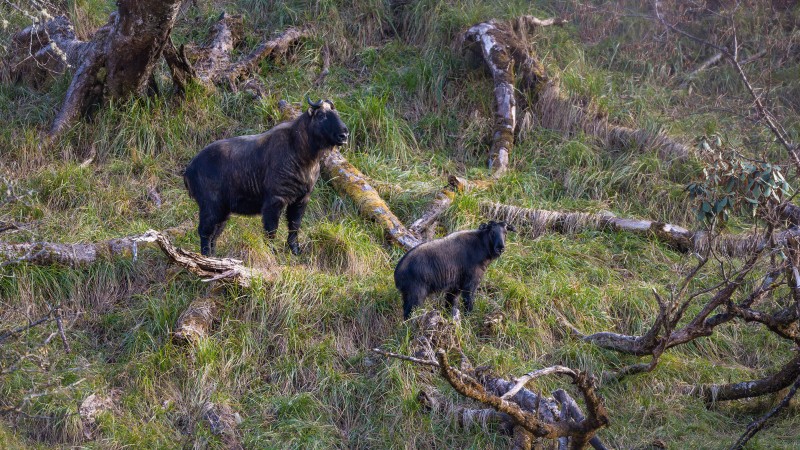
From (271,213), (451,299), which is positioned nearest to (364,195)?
(271,213)

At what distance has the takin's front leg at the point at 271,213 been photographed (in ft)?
25.6

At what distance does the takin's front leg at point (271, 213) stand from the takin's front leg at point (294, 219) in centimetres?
19

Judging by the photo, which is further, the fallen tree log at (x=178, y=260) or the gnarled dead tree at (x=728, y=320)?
the fallen tree log at (x=178, y=260)

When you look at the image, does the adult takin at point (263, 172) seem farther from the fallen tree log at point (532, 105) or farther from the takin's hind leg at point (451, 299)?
the fallen tree log at point (532, 105)

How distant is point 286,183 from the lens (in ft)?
25.7

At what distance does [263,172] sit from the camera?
7.85 metres

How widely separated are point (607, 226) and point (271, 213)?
3331 millimetres

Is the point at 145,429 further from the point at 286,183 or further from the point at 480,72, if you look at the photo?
the point at 480,72

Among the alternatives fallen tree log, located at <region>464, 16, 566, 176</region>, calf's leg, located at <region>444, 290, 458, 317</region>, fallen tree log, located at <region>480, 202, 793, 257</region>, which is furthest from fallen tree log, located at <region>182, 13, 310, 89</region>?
calf's leg, located at <region>444, 290, 458, 317</region>

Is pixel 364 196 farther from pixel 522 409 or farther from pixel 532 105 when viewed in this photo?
pixel 522 409

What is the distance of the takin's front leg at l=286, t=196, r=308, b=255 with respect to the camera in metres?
8.01

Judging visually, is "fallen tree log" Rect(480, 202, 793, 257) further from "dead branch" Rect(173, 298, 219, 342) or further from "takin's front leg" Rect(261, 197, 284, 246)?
"dead branch" Rect(173, 298, 219, 342)

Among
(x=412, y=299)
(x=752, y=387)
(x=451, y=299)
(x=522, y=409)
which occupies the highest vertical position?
(x=522, y=409)

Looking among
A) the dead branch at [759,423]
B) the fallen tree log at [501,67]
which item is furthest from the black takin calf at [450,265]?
the dead branch at [759,423]
